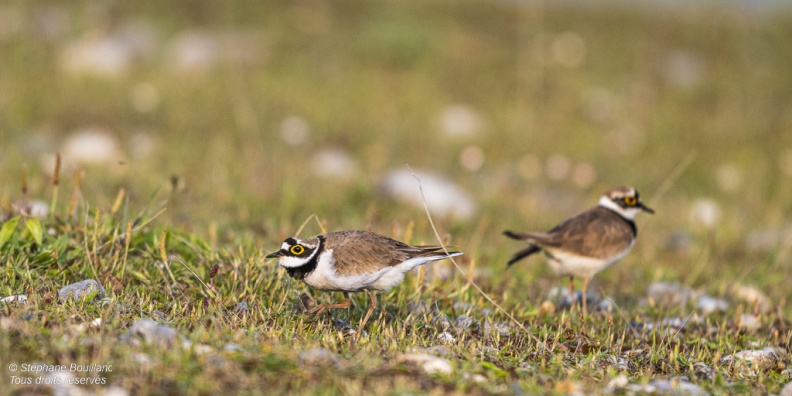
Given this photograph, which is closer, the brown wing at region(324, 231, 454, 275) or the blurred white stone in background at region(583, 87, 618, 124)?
the brown wing at region(324, 231, 454, 275)

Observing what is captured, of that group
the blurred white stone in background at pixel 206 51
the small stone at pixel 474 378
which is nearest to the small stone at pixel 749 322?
the small stone at pixel 474 378

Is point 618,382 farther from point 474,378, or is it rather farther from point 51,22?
point 51,22

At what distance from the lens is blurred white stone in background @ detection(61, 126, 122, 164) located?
10.1 metres

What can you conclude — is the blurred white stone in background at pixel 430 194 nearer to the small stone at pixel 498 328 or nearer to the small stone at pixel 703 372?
the small stone at pixel 498 328

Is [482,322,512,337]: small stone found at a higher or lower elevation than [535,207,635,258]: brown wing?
lower

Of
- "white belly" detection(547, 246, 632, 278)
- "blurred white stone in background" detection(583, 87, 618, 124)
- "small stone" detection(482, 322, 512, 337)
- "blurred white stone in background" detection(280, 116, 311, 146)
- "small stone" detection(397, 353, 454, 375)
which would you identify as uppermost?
"blurred white stone in background" detection(583, 87, 618, 124)

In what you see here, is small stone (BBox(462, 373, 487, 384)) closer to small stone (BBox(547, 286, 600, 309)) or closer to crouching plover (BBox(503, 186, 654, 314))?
crouching plover (BBox(503, 186, 654, 314))

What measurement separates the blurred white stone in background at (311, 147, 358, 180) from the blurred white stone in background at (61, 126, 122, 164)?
2.59 meters

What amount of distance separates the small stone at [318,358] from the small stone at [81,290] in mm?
1471

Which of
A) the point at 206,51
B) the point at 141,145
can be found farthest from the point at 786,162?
the point at 206,51

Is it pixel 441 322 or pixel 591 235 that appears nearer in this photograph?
pixel 441 322

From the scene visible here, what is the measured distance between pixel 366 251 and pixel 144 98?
8.50 meters

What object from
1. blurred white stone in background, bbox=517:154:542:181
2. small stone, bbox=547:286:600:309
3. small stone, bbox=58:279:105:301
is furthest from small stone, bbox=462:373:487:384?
blurred white stone in background, bbox=517:154:542:181

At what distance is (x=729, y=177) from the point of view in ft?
42.1
